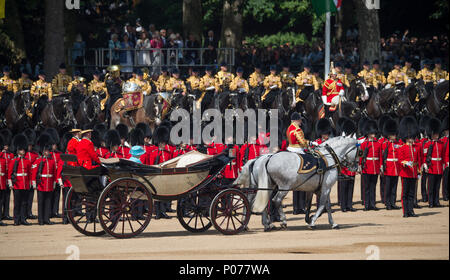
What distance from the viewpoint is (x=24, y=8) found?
2967 cm

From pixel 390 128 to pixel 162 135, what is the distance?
151 inches

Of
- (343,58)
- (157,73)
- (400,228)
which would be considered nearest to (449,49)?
(343,58)

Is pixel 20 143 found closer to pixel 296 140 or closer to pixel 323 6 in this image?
pixel 296 140

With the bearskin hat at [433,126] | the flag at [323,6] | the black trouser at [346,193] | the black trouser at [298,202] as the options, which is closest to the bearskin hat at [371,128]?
the bearskin hat at [433,126]

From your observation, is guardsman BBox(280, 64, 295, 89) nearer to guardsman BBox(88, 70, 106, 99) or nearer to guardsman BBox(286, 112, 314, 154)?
guardsman BBox(88, 70, 106, 99)

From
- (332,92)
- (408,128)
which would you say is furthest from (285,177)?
(332,92)

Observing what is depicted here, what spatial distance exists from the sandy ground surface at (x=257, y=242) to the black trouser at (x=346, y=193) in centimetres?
109

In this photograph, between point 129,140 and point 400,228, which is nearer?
point 400,228

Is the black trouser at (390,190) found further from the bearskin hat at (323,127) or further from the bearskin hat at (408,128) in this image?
the bearskin hat at (323,127)

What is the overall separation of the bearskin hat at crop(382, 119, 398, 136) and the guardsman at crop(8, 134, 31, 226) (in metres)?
5.96

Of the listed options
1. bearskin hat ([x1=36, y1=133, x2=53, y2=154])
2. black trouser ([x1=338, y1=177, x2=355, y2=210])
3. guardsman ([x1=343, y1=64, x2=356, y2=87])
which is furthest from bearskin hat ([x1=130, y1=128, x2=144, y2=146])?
guardsman ([x1=343, y1=64, x2=356, y2=87])

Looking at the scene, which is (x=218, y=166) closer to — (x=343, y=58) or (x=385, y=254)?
(x=385, y=254)

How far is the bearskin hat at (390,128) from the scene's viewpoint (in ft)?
58.9

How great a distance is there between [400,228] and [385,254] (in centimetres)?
261
